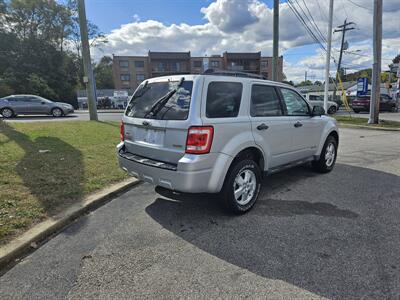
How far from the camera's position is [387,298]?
2154 millimetres

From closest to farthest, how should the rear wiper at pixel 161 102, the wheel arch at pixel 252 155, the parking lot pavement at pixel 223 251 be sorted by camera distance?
the parking lot pavement at pixel 223 251
the rear wiper at pixel 161 102
the wheel arch at pixel 252 155

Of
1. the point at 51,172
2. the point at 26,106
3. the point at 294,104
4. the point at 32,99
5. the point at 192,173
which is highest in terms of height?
the point at 32,99

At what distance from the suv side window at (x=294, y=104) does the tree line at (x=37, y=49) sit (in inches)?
1669

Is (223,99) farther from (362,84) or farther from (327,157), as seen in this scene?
(362,84)

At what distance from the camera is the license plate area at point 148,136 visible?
3.49 metres

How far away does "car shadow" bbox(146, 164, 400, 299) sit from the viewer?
8.01 ft

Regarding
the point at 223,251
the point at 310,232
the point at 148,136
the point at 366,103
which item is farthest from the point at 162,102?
the point at 366,103

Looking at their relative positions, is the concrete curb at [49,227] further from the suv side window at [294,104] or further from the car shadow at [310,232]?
the suv side window at [294,104]

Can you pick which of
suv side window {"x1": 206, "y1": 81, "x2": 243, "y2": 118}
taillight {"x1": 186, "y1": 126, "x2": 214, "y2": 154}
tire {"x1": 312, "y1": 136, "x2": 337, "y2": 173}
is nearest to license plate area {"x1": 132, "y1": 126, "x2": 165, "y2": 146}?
taillight {"x1": 186, "y1": 126, "x2": 214, "y2": 154}

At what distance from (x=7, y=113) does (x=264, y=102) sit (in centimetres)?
1949

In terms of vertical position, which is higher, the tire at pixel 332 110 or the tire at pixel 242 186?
the tire at pixel 332 110

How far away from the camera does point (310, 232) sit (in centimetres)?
324

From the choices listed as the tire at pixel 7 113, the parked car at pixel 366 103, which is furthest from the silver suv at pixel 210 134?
the parked car at pixel 366 103

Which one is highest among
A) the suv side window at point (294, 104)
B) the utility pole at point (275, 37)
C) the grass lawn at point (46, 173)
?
the utility pole at point (275, 37)
